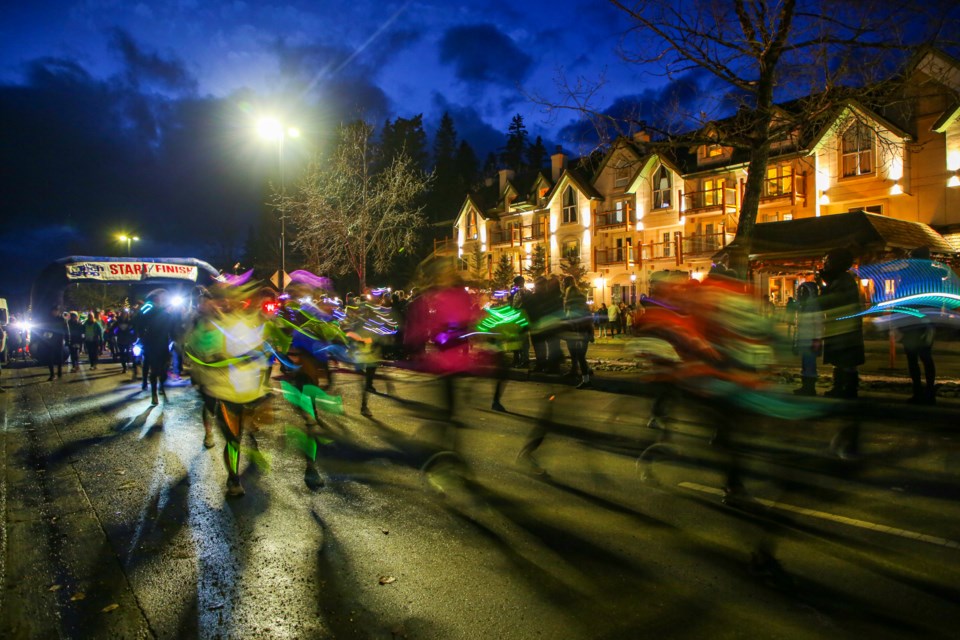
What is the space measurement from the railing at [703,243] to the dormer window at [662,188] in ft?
9.78

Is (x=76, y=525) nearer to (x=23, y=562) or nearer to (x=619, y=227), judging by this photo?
(x=23, y=562)

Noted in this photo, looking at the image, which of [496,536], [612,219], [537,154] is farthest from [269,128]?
[537,154]

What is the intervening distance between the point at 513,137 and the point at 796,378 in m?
79.1

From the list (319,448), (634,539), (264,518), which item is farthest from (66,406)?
(634,539)

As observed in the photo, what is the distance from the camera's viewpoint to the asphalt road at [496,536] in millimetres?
3396

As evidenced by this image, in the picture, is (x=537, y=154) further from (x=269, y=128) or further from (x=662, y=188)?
(x=269, y=128)

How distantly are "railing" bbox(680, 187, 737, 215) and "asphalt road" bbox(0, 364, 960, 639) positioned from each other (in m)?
29.8

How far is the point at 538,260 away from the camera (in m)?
44.4

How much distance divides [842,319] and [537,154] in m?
76.5

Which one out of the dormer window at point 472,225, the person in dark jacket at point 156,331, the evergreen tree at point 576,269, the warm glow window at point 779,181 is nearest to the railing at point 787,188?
the warm glow window at point 779,181

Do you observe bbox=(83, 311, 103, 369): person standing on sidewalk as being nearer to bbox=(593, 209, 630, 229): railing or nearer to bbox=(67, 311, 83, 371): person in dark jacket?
bbox=(67, 311, 83, 371): person in dark jacket

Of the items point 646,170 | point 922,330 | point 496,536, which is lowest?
point 496,536

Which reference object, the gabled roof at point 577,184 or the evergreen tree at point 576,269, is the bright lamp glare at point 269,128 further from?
the gabled roof at point 577,184

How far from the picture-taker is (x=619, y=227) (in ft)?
140
